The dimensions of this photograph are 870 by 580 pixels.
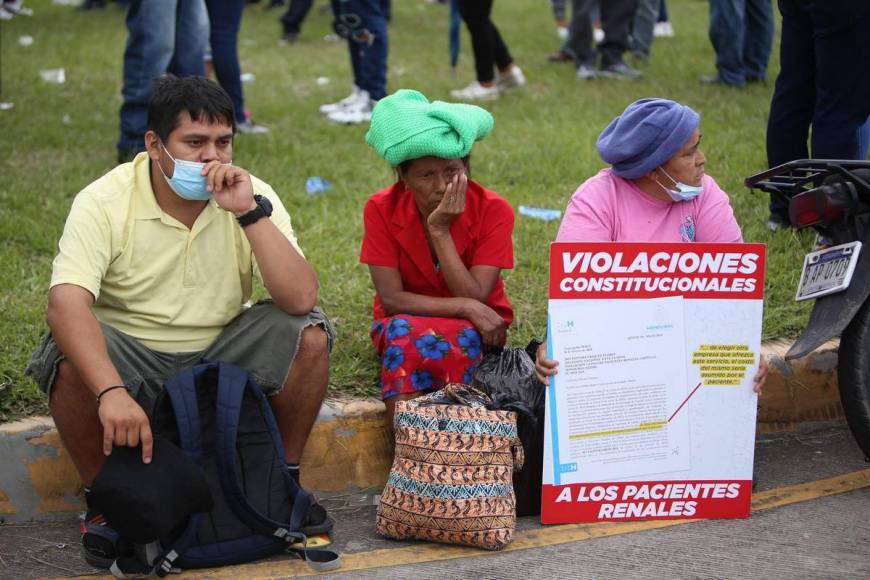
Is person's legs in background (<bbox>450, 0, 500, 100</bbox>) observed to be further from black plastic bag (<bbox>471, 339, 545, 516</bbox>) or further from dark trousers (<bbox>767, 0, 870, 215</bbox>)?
black plastic bag (<bbox>471, 339, 545, 516</bbox>)

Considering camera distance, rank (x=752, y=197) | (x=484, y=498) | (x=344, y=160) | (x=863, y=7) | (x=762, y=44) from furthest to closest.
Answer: (x=762, y=44), (x=344, y=160), (x=752, y=197), (x=863, y=7), (x=484, y=498)

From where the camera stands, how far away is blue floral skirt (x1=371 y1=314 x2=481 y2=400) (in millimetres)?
3781

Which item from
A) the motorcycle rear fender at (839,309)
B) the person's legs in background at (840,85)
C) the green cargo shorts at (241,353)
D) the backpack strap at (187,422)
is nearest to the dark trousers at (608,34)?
the person's legs in background at (840,85)

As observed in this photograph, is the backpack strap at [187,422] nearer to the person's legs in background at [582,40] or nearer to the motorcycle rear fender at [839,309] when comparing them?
the motorcycle rear fender at [839,309]

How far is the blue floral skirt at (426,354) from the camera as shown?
378cm

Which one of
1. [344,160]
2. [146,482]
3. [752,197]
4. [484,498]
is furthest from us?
[344,160]

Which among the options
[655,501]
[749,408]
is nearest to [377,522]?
[655,501]

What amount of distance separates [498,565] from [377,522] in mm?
438

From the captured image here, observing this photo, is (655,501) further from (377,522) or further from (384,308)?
(384,308)

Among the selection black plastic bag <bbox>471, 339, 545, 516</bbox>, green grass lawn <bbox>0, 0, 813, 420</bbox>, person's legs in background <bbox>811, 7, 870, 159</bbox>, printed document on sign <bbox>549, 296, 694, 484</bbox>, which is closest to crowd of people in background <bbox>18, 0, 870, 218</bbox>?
person's legs in background <bbox>811, 7, 870, 159</bbox>

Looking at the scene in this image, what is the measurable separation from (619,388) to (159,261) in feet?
4.87

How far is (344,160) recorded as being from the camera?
6547 mm

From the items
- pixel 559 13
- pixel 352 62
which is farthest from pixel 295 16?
pixel 352 62

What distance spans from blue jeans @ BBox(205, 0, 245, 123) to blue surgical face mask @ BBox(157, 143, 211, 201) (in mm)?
3663
